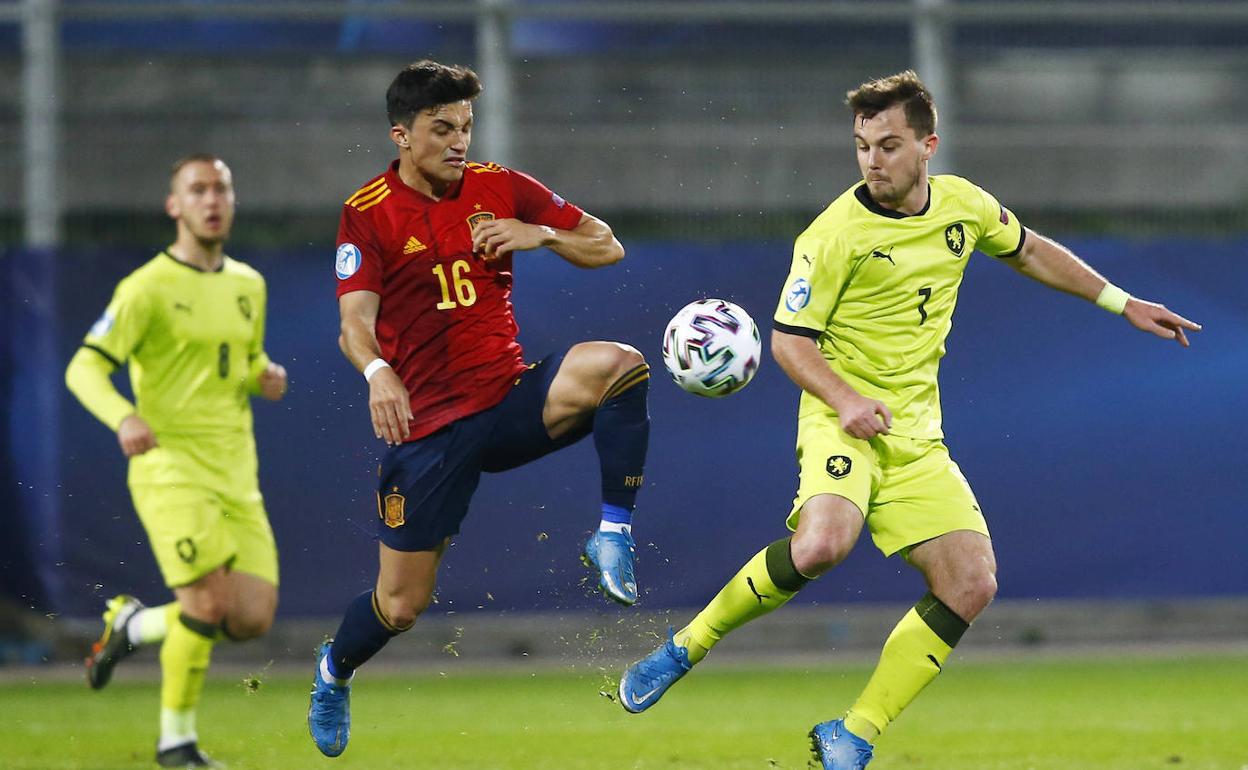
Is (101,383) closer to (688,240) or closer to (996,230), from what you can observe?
(996,230)

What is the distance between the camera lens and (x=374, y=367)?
6008mm

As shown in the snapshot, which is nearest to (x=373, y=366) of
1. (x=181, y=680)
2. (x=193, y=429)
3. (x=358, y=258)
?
(x=358, y=258)

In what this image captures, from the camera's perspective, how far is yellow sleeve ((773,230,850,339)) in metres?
6.13

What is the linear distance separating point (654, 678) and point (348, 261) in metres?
1.78

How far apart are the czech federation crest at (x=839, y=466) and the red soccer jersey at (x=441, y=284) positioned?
120cm

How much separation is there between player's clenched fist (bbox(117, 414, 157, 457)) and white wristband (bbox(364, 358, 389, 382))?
1.65m

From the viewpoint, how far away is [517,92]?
11258 mm

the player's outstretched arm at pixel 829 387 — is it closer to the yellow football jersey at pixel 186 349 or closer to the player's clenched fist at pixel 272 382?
the player's clenched fist at pixel 272 382

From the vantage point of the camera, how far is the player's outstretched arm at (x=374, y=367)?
19.3ft

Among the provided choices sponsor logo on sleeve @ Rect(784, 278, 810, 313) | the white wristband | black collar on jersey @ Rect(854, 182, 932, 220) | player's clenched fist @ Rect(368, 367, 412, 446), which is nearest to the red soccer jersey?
the white wristband

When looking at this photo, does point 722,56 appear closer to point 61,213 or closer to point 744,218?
point 744,218

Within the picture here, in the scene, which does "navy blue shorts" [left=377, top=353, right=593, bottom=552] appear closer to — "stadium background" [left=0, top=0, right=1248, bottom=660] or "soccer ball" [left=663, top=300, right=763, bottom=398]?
→ "soccer ball" [left=663, top=300, right=763, bottom=398]

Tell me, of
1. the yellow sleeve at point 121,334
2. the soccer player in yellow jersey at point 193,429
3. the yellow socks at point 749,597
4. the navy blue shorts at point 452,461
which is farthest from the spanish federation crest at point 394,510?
the yellow sleeve at point 121,334

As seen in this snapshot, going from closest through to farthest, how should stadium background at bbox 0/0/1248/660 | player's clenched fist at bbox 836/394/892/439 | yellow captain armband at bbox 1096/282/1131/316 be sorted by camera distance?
1. player's clenched fist at bbox 836/394/892/439
2. yellow captain armband at bbox 1096/282/1131/316
3. stadium background at bbox 0/0/1248/660
